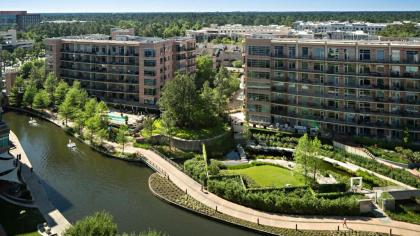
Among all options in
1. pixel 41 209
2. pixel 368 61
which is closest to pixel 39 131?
pixel 41 209

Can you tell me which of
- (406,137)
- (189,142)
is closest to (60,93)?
(189,142)

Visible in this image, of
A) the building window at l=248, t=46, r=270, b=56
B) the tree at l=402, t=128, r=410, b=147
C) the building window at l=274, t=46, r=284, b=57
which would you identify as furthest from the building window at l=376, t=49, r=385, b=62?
the building window at l=248, t=46, r=270, b=56

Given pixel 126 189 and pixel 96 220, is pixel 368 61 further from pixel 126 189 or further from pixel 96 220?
pixel 96 220

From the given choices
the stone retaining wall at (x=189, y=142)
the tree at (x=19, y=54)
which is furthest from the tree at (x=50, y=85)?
the tree at (x=19, y=54)

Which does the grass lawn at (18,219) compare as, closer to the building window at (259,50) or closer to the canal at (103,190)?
the canal at (103,190)

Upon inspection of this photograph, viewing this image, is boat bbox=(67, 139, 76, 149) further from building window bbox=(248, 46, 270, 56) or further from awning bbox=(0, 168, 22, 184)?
building window bbox=(248, 46, 270, 56)
